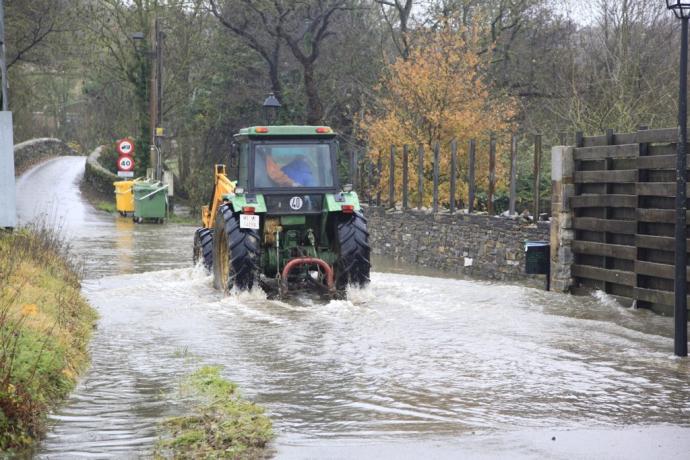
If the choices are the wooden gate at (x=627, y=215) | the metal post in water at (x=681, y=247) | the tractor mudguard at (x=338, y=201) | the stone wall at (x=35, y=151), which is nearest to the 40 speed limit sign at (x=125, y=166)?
the stone wall at (x=35, y=151)

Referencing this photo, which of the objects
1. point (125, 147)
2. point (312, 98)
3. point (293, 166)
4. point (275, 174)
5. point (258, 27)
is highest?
point (258, 27)

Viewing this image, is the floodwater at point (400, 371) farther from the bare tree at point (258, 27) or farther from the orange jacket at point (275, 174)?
the bare tree at point (258, 27)

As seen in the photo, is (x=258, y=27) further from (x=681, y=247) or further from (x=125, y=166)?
(x=681, y=247)

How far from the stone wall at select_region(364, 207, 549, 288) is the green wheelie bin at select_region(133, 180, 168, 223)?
9.89m

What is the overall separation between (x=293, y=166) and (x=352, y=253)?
175 cm

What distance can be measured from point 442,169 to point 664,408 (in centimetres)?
1973

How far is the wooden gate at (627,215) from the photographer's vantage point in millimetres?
14609

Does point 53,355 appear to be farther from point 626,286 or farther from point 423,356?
point 626,286

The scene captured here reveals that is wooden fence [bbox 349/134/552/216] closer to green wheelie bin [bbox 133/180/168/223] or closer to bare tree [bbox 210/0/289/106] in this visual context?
green wheelie bin [bbox 133/180/168/223]

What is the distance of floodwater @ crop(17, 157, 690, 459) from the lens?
7.70 m

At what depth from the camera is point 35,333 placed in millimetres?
9555

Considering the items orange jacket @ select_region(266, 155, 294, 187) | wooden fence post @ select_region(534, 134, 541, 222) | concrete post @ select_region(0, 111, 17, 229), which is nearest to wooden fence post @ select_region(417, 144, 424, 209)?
wooden fence post @ select_region(534, 134, 541, 222)

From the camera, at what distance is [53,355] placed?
9211 mm

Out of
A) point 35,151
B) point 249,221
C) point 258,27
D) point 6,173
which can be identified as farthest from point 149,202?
point 35,151
